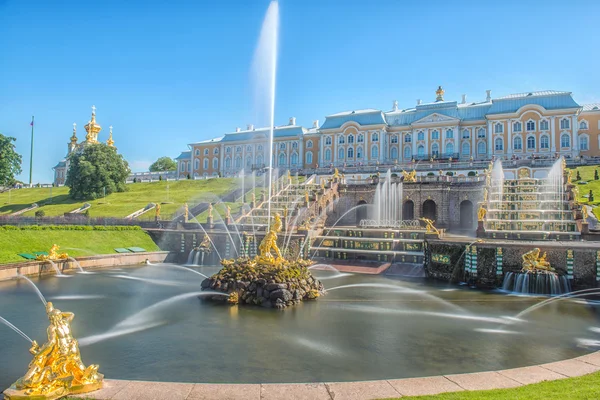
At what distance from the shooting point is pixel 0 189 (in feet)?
250

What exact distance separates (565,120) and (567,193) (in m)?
32.9

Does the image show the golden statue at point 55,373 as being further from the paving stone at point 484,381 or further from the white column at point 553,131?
the white column at point 553,131

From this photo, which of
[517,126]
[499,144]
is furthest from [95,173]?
[517,126]

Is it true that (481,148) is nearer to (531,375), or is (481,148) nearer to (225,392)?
(531,375)

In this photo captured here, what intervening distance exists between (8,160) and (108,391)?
2548 inches

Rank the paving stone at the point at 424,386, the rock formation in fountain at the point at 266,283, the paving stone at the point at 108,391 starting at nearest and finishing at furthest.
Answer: the paving stone at the point at 108,391 → the paving stone at the point at 424,386 → the rock formation in fountain at the point at 266,283

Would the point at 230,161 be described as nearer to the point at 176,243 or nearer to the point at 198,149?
the point at 198,149

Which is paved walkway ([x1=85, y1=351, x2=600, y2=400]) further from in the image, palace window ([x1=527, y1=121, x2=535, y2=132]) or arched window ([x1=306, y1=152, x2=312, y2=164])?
arched window ([x1=306, y1=152, x2=312, y2=164])

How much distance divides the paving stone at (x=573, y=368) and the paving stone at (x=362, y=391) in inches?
137

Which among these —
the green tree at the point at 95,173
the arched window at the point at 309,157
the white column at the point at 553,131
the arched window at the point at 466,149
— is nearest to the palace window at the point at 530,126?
the white column at the point at 553,131

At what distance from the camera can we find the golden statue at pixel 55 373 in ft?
21.2

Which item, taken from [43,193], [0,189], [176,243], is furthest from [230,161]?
[176,243]

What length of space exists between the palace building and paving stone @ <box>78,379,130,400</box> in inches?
2392

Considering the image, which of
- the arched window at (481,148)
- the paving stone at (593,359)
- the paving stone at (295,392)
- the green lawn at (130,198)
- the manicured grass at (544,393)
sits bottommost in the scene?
the paving stone at (295,392)
